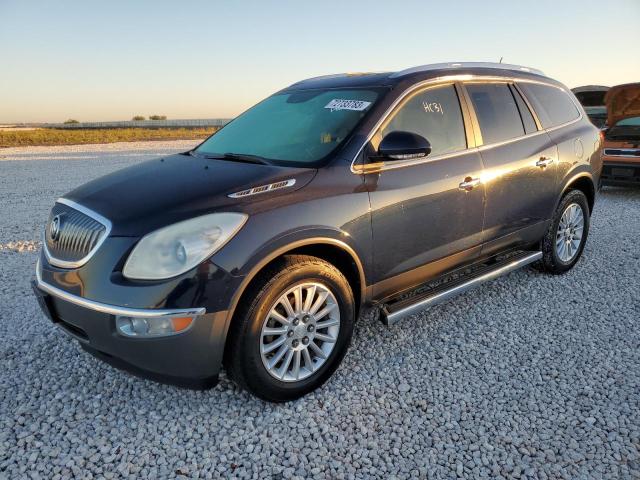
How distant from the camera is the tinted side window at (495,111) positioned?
12.4ft

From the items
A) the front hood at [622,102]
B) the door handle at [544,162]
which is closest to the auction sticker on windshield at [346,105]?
the door handle at [544,162]

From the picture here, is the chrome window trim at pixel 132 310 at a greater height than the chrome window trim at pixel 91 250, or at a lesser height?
lesser

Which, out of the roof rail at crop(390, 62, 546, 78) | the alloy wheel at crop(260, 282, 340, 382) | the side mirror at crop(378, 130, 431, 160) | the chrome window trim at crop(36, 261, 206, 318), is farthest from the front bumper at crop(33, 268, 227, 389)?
the roof rail at crop(390, 62, 546, 78)

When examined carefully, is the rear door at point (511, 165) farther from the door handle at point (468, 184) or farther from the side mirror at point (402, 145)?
the side mirror at point (402, 145)

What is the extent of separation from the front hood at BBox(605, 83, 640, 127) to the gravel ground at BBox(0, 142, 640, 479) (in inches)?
272

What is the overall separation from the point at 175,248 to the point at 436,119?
2.13 metres

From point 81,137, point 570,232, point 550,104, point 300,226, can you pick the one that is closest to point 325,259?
point 300,226

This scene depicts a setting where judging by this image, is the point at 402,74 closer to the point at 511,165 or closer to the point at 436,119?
the point at 436,119

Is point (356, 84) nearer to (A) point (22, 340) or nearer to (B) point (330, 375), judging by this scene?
(B) point (330, 375)

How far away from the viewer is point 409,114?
331cm

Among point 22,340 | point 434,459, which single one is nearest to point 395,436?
point 434,459

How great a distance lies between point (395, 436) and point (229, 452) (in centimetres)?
87

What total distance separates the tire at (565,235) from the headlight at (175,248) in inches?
134

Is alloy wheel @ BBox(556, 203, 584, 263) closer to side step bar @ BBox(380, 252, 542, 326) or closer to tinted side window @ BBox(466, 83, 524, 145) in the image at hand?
side step bar @ BBox(380, 252, 542, 326)
